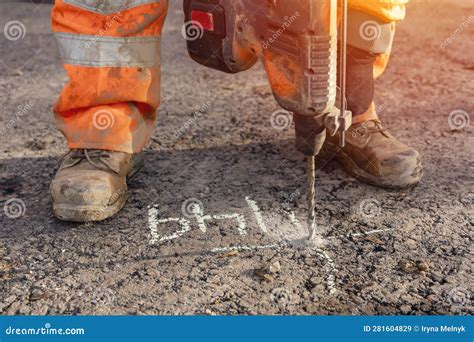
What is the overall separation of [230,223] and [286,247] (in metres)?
0.25

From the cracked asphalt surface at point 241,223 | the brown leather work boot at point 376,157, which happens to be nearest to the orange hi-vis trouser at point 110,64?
the cracked asphalt surface at point 241,223

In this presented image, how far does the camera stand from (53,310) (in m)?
2.19

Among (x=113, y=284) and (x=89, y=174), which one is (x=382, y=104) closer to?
(x=89, y=174)

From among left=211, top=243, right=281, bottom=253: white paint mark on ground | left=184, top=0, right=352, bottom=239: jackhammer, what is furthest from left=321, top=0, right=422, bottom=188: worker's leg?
left=211, top=243, right=281, bottom=253: white paint mark on ground

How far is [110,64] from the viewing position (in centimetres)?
273

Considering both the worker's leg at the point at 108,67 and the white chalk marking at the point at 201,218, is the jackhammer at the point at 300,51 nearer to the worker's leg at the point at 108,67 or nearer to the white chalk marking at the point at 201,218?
the worker's leg at the point at 108,67

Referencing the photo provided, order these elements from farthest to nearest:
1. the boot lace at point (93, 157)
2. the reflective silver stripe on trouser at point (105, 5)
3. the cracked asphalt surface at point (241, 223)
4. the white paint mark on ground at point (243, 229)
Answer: the boot lace at point (93, 157) < the reflective silver stripe on trouser at point (105, 5) < the white paint mark on ground at point (243, 229) < the cracked asphalt surface at point (241, 223)

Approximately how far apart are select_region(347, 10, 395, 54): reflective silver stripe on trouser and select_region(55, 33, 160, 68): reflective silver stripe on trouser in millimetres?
752

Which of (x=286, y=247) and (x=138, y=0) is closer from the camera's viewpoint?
(x=286, y=247)

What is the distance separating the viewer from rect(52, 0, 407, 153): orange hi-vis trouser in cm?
267

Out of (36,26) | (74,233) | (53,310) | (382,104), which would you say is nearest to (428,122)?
(382,104)

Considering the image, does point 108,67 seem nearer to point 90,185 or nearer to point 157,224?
point 90,185

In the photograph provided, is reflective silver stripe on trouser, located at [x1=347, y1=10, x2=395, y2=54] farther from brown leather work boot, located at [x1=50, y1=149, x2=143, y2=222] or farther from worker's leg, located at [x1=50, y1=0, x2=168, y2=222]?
brown leather work boot, located at [x1=50, y1=149, x2=143, y2=222]

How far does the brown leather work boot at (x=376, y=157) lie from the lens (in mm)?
2807
